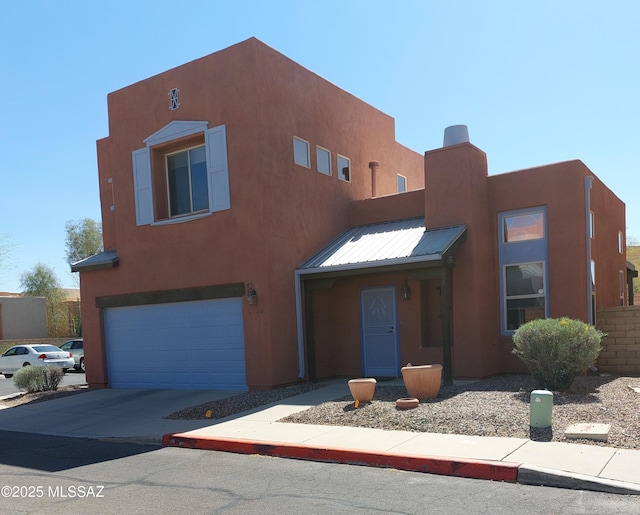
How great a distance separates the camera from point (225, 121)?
1352cm

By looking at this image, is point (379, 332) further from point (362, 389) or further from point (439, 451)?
point (439, 451)

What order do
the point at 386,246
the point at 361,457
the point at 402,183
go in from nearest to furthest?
the point at 361,457
the point at 386,246
the point at 402,183

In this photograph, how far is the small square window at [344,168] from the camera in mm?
15805

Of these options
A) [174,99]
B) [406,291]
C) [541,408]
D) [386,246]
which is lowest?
[541,408]

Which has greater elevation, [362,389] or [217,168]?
[217,168]

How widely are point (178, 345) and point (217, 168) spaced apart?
451cm

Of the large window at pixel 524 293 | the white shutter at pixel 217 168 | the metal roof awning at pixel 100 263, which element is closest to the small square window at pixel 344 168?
the white shutter at pixel 217 168

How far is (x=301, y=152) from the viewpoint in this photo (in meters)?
14.4

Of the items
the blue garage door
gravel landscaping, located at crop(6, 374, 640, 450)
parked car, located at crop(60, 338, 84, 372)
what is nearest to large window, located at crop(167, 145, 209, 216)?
the blue garage door

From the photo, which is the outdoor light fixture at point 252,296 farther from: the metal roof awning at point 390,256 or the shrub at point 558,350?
the shrub at point 558,350

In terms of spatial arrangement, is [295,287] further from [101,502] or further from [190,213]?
[101,502]

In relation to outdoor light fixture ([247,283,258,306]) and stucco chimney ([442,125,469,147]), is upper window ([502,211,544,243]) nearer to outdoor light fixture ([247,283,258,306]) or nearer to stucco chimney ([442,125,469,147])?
stucco chimney ([442,125,469,147])

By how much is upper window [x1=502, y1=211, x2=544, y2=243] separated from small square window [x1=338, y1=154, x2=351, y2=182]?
4.61m

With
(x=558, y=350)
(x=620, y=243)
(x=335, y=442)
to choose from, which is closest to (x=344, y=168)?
(x=558, y=350)
